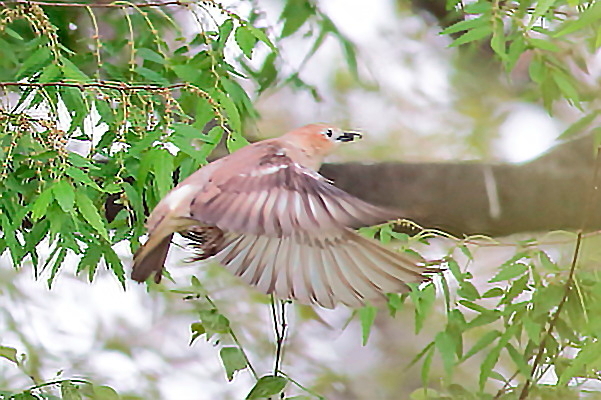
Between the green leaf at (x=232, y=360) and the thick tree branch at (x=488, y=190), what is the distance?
207 mm

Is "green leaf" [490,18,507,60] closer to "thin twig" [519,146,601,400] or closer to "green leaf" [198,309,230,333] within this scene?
"thin twig" [519,146,601,400]

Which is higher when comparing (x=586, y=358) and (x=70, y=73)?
(x=70, y=73)

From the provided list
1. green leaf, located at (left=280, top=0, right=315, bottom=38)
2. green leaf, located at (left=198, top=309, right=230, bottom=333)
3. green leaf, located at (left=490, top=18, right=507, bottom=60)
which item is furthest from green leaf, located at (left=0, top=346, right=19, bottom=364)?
green leaf, located at (left=490, top=18, right=507, bottom=60)

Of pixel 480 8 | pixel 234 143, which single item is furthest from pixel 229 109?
pixel 480 8

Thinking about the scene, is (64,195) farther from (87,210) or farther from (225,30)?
(225,30)

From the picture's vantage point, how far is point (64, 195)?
53cm

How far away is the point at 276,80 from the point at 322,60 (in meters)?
0.51

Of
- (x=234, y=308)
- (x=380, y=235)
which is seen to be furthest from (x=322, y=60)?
(x=380, y=235)

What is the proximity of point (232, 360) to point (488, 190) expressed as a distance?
34cm

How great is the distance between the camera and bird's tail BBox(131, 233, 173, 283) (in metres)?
0.53

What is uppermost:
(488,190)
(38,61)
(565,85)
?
(38,61)

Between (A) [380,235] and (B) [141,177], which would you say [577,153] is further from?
(B) [141,177]

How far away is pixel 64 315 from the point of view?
→ 1643 mm

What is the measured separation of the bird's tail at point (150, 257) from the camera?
1.75 feet
